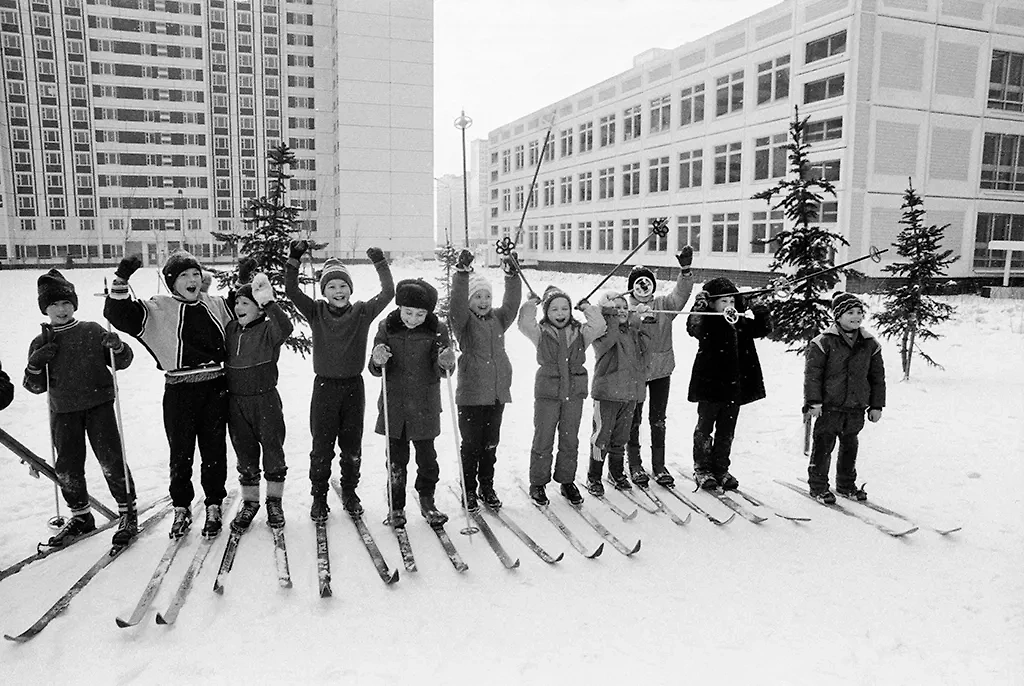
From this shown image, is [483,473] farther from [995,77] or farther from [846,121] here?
[995,77]

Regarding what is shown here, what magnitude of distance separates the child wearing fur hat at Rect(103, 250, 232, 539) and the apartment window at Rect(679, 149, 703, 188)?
97.6ft

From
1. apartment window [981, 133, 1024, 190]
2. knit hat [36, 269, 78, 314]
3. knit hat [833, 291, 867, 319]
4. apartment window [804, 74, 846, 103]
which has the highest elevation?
apartment window [804, 74, 846, 103]

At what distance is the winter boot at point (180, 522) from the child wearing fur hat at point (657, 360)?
3.92 m

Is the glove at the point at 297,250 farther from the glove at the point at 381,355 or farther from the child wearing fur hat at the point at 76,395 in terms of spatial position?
the child wearing fur hat at the point at 76,395

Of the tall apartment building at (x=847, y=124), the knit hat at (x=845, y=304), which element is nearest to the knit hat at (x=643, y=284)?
the knit hat at (x=845, y=304)

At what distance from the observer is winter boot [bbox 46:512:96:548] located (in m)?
4.80

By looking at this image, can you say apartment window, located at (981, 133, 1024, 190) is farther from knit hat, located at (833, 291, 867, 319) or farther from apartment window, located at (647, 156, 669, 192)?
knit hat, located at (833, 291, 867, 319)

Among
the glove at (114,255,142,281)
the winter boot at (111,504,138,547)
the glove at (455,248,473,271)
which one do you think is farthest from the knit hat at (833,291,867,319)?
the winter boot at (111,504,138,547)

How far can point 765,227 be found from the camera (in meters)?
27.5

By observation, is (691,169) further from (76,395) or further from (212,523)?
(76,395)

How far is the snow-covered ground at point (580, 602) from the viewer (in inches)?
135

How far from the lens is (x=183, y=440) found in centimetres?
486

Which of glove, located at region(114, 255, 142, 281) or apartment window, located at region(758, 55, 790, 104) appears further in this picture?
apartment window, located at region(758, 55, 790, 104)

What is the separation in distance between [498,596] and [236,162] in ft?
176
